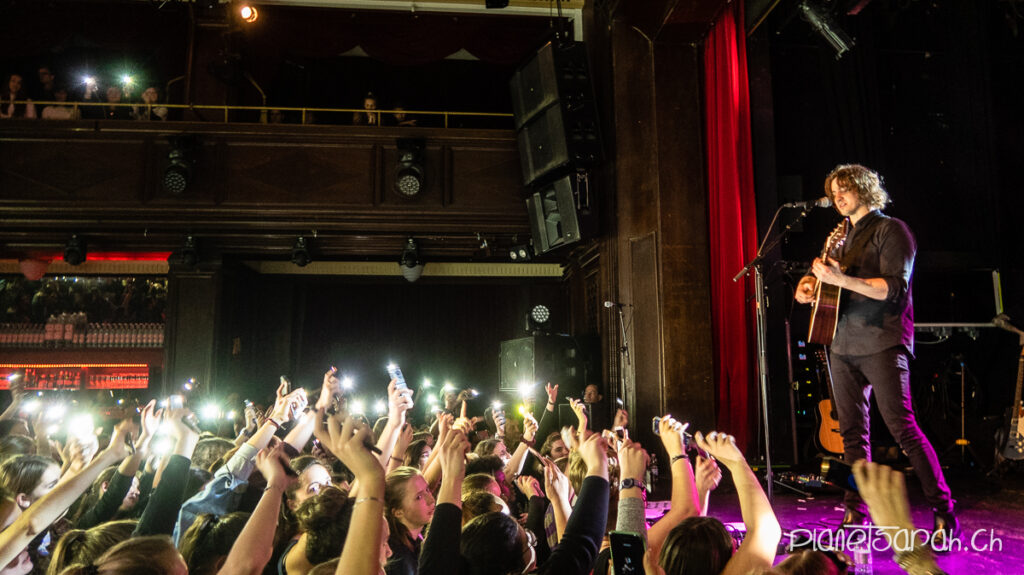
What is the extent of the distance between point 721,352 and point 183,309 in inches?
256

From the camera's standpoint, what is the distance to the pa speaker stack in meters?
5.89

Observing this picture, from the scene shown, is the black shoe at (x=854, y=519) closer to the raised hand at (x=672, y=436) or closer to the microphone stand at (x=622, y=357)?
the raised hand at (x=672, y=436)

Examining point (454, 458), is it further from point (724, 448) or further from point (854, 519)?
point (854, 519)

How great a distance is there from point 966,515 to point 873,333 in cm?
133

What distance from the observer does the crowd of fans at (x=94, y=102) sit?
706 centimetres

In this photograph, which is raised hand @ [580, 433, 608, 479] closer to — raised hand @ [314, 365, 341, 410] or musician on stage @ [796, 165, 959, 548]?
raised hand @ [314, 365, 341, 410]

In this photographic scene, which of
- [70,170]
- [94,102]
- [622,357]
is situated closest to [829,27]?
[622,357]

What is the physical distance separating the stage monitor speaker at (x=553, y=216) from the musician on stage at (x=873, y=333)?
3.21 m

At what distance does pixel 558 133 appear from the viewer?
594 centimetres

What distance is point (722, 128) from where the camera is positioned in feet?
17.0

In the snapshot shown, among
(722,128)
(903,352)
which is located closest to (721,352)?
(722,128)

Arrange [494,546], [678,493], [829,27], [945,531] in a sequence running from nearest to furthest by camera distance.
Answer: [494,546] → [678,493] → [945,531] → [829,27]

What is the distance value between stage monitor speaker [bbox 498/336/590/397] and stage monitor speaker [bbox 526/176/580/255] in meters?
0.98

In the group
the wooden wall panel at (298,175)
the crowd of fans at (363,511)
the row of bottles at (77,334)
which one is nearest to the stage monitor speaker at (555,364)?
the wooden wall panel at (298,175)
